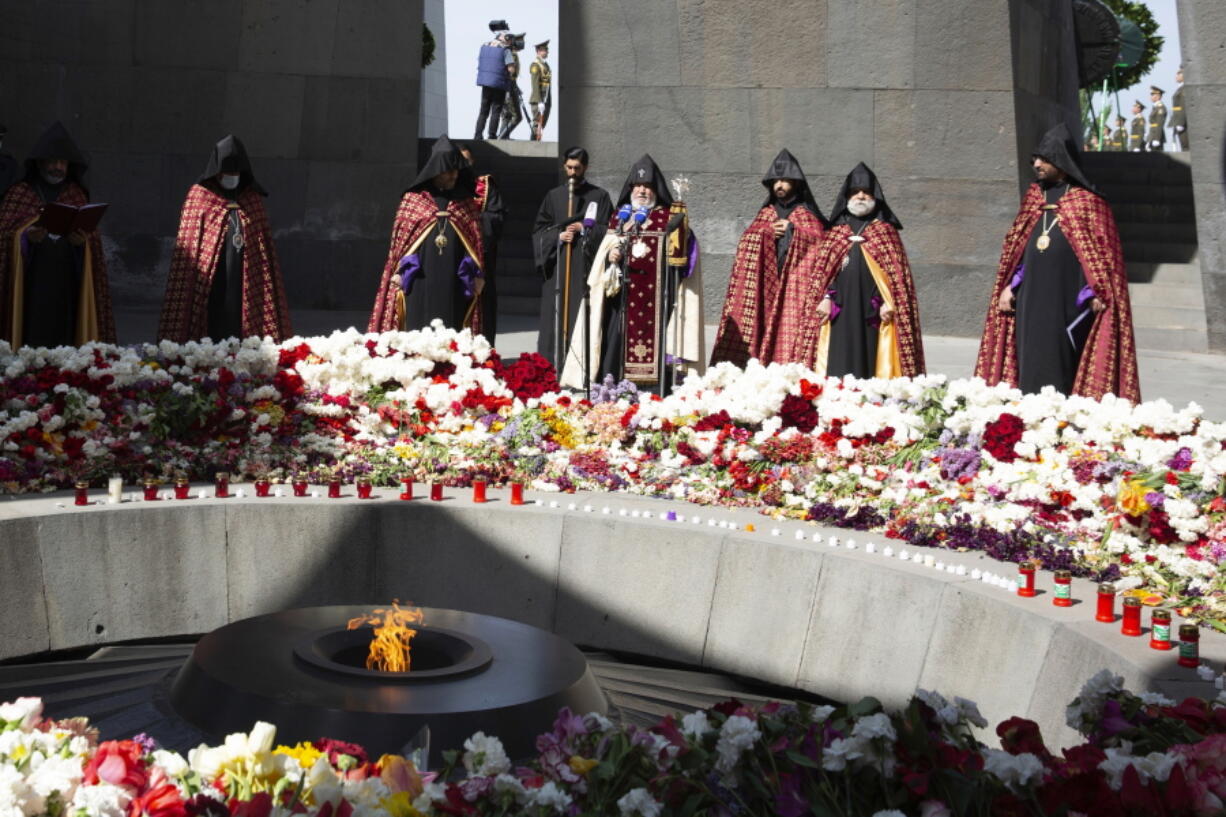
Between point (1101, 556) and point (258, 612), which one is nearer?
point (1101, 556)

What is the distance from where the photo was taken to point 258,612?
6344 mm

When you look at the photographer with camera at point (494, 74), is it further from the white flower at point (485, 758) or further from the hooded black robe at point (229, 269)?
the white flower at point (485, 758)

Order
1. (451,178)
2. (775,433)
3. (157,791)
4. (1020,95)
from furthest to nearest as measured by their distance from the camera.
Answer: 1. (1020,95)
2. (451,178)
3. (775,433)
4. (157,791)

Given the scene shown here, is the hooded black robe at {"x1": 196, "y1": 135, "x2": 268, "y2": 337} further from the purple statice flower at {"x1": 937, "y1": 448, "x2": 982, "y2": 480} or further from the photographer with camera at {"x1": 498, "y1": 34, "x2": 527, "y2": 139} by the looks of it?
the photographer with camera at {"x1": 498, "y1": 34, "x2": 527, "y2": 139}

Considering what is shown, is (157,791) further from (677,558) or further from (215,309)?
(215,309)

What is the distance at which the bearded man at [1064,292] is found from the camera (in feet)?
30.1

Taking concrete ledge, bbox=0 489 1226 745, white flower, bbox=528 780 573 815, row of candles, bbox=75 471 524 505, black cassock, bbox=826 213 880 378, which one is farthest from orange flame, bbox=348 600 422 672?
black cassock, bbox=826 213 880 378

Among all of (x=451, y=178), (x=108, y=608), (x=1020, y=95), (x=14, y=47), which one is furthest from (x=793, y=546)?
(x=14, y=47)

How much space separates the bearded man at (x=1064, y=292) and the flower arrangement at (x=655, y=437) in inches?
84.6

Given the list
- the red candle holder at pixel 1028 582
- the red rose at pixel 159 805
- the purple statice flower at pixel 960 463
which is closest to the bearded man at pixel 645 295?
the purple statice flower at pixel 960 463

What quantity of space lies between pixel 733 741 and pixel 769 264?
8061 millimetres

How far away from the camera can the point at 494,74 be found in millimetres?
22078

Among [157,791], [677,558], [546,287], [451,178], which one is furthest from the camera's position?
[546,287]

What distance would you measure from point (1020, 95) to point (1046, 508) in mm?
10435
